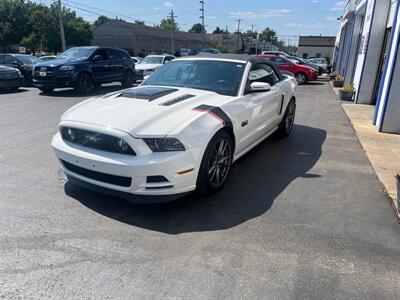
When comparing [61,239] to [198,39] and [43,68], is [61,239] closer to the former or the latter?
[43,68]

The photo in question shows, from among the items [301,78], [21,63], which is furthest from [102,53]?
[301,78]

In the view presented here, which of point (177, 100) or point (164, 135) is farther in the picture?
point (177, 100)

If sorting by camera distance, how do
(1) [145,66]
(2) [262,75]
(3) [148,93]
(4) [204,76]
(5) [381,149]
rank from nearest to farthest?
(3) [148,93], (4) [204,76], (2) [262,75], (5) [381,149], (1) [145,66]

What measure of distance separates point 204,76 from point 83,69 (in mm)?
8999

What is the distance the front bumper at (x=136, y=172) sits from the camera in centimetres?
301

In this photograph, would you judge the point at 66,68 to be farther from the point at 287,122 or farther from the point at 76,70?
the point at 287,122

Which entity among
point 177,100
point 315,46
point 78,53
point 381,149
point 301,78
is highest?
point 315,46

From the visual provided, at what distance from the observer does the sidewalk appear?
4332 mm

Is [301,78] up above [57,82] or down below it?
above

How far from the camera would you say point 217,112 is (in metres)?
3.64

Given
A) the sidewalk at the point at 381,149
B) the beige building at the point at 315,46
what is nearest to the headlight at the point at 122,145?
the sidewalk at the point at 381,149

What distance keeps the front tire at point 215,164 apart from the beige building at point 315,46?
69.7m

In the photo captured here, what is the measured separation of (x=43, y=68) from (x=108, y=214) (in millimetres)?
10332

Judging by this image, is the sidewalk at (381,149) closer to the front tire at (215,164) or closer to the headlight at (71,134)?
the front tire at (215,164)
